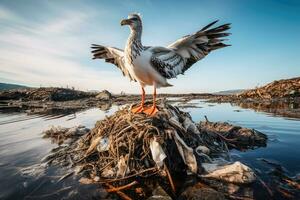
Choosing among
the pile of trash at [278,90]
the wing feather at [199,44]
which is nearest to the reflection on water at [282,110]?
the wing feather at [199,44]

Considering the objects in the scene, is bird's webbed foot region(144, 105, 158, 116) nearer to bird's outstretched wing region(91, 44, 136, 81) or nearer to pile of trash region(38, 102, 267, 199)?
pile of trash region(38, 102, 267, 199)

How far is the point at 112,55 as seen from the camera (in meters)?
7.73

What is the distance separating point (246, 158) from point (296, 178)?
1366 mm

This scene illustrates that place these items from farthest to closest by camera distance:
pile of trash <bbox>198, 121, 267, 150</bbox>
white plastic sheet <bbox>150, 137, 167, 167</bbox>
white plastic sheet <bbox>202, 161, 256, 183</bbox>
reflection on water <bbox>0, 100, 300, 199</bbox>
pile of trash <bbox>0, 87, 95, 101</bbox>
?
pile of trash <bbox>0, 87, 95, 101</bbox>, pile of trash <bbox>198, 121, 267, 150</bbox>, white plastic sheet <bbox>150, 137, 167, 167</bbox>, reflection on water <bbox>0, 100, 300, 199</bbox>, white plastic sheet <bbox>202, 161, 256, 183</bbox>

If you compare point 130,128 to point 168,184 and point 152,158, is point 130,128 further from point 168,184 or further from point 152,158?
point 168,184

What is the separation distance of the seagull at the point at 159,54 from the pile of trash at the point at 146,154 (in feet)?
1.75

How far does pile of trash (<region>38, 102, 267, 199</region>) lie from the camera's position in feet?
15.1

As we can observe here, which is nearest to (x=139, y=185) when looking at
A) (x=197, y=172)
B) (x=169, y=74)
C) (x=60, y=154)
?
(x=197, y=172)

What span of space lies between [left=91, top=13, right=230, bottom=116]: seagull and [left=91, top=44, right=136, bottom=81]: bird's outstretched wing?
44mm

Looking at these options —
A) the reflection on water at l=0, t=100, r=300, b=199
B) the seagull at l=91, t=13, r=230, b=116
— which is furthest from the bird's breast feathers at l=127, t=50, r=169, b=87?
the reflection on water at l=0, t=100, r=300, b=199

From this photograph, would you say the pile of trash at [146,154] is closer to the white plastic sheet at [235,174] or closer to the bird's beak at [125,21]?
the white plastic sheet at [235,174]

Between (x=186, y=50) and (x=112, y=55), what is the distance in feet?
7.81

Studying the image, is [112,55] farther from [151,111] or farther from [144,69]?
[151,111]

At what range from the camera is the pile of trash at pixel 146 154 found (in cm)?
460
